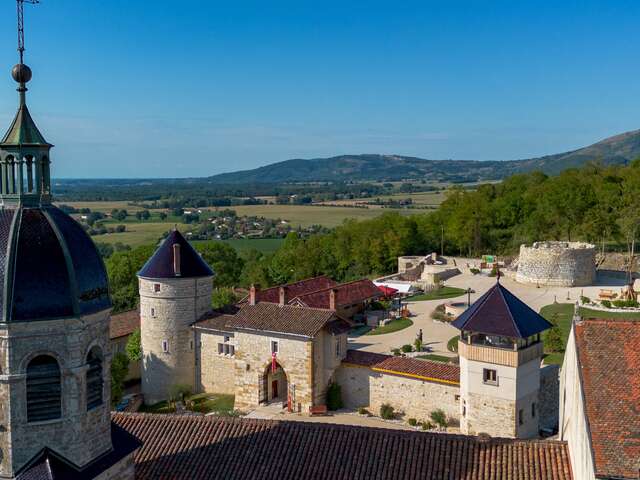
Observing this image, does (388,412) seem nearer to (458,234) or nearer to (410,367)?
(410,367)

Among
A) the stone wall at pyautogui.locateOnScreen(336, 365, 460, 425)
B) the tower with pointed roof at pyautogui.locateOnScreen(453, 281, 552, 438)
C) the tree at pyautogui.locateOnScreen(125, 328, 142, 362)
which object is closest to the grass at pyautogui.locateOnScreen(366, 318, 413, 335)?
the stone wall at pyautogui.locateOnScreen(336, 365, 460, 425)

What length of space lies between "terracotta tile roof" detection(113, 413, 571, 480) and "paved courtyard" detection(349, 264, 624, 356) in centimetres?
1967

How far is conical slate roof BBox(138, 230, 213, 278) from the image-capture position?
31016 mm

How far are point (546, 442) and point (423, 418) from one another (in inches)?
457

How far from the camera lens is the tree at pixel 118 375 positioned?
2948cm

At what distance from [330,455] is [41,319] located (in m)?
6.88

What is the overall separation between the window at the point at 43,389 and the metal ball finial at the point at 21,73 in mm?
5128

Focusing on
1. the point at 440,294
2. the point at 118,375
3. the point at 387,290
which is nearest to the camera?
the point at 118,375

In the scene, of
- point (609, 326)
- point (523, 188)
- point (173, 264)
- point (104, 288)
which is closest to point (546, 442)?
point (609, 326)

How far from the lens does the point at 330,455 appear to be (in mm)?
14406

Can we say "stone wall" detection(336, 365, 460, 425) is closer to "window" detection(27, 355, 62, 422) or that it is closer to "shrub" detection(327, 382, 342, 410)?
"shrub" detection(327, 382, 342, 410)

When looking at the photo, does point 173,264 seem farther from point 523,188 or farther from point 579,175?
point 523,188

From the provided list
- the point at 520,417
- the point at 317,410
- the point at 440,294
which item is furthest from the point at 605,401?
the point at 440,294

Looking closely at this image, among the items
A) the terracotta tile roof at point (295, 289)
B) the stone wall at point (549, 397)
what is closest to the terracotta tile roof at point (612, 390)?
the stone wall at point (549, 397)
